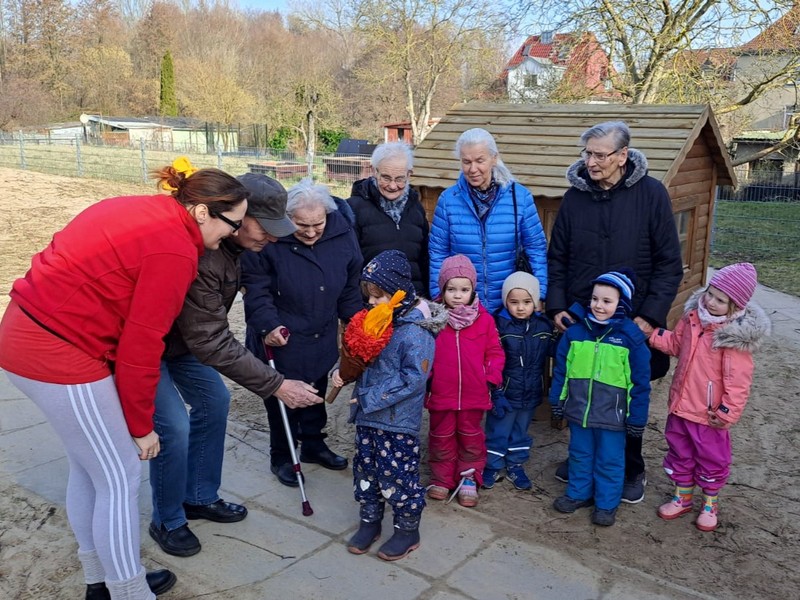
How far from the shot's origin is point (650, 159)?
5.20 metres

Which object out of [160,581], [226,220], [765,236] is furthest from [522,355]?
[765,236]

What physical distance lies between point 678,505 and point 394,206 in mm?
2217

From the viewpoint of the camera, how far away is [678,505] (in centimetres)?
370

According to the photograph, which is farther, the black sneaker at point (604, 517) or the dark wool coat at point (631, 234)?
the dark wool coat at point (631, 234)

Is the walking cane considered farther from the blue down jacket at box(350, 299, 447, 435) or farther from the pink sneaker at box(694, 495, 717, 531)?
the pink sneaker at box(694, 495, 717, 531)

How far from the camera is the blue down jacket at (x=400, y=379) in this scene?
10.5 feet

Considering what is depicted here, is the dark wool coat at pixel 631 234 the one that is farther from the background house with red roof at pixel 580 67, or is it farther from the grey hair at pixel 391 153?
the background house with red roof at pixel 580 67

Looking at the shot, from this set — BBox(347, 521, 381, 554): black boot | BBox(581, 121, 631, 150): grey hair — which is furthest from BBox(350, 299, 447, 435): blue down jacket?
BBox(581, 121, 631, 150): grey hair

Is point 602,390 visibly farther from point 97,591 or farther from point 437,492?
point 97,591

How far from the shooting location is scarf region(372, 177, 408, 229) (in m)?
4.18

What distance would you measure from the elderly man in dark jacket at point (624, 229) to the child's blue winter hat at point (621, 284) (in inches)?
6.8

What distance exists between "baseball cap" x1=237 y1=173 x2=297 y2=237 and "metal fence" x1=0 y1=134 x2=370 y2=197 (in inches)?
592

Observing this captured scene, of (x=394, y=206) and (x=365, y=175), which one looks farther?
(x=365, y=175)

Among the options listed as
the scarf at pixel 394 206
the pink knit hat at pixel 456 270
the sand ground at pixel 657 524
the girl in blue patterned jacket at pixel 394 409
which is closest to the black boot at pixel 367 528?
the girl in blue patterned jacket at pixel 394 409
